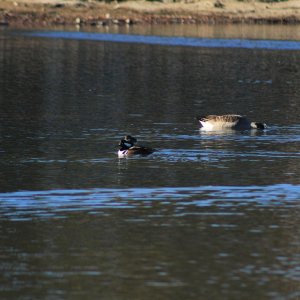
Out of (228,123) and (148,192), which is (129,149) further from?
(228,123)

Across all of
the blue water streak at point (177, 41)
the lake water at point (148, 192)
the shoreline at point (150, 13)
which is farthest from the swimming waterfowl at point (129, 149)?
the shoreline at point (150, 13)

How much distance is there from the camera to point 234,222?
17.7 metres

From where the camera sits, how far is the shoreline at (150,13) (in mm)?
89375

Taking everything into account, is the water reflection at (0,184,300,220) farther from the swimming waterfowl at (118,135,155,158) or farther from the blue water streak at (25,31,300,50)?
the blue water streak at (25,31,300,50)

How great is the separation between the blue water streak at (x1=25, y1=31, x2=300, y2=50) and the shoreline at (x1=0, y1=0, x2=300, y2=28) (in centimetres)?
1003

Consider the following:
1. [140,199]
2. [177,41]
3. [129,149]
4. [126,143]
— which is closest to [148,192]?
[140,199]

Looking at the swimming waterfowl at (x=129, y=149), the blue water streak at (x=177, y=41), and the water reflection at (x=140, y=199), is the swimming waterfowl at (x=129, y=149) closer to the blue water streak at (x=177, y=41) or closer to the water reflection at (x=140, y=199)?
the water reflection at (x=140, y=199)

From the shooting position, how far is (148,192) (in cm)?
2023

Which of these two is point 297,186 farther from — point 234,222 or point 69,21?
point 69,21

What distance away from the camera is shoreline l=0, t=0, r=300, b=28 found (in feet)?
293

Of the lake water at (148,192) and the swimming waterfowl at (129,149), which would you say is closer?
the lake water at (148,192)

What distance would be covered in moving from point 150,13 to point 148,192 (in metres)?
70.9

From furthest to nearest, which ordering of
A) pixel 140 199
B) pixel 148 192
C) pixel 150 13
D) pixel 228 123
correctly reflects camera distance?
pixel 150 13, pixel 228 123, pixel 148 192, pixel 140 199

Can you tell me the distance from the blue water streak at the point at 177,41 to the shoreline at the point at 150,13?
10.0 metres
